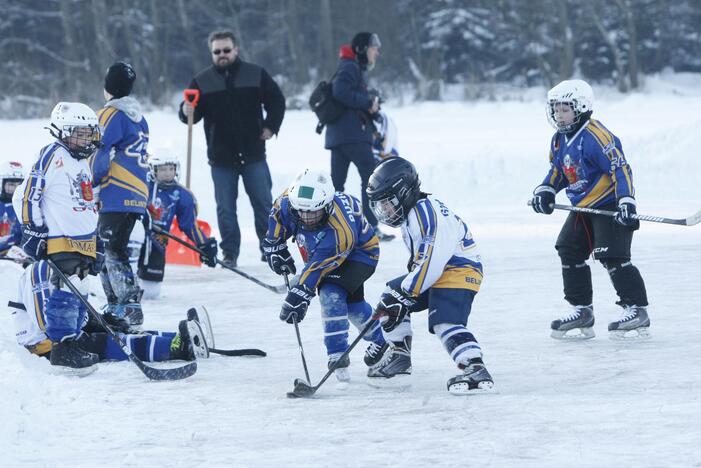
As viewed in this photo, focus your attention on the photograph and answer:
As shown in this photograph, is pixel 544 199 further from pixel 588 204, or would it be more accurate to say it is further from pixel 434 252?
pixel 434 252

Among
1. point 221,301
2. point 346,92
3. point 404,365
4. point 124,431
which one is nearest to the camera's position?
point 124,431

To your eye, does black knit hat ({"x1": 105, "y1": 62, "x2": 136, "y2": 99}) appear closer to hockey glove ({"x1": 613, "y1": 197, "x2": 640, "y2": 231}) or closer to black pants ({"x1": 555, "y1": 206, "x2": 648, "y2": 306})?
black pants ({"x1": 555, "y1": 206, "x2": 648, "y2": 306})

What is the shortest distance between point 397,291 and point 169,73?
2271cm

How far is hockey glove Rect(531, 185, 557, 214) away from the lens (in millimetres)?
6141

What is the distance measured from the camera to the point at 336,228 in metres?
5.27

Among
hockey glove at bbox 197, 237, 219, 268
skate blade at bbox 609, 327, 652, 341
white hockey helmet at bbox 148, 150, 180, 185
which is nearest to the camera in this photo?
skate blade at bbox 609, 327, 652, 341

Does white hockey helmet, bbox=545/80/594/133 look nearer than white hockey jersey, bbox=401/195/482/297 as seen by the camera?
No

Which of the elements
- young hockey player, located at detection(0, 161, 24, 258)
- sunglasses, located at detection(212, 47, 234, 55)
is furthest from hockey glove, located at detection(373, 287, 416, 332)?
sunglasses, located at detection(212, 47, 234, 55)

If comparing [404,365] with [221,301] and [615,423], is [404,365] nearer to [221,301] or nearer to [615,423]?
[615,423]

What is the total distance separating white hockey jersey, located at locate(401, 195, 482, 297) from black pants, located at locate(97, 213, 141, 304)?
2.33 m

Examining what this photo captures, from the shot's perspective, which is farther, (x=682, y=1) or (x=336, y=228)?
(x=682, y=1)

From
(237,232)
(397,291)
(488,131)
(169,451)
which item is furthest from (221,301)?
(488,131)

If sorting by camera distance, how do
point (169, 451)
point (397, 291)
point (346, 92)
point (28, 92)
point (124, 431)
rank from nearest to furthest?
1. point (169, 451)
2. point (124, 431)
3. point (397, 291)
4. point (346, 92)
5. point (28, 92)

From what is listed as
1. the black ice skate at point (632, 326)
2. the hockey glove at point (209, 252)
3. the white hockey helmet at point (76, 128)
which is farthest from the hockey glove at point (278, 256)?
the black ice skate at point (632, 326)
